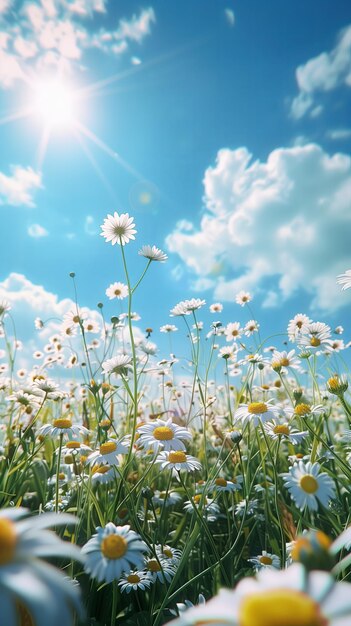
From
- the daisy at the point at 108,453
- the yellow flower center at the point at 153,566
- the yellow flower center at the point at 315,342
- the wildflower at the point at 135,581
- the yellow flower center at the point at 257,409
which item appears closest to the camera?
the wildflower at the point at 135,581

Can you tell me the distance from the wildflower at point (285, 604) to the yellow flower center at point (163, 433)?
1.29m

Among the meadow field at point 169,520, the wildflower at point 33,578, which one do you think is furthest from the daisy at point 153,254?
the wildflower at point 33,578

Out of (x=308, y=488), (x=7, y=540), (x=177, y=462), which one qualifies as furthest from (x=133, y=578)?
(x=7, y=540)

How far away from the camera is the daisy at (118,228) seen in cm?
255

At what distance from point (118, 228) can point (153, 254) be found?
11.0 inches

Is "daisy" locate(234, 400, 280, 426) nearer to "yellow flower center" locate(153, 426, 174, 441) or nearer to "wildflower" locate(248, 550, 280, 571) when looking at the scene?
"yellow flower center" locate(153, 426, 174, 441)

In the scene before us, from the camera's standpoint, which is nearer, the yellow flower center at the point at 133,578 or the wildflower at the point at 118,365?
the yellow flower center at the point at 133,578

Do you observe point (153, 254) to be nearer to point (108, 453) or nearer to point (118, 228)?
point (118, 228)

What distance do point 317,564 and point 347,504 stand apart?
207 cm

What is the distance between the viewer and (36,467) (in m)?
3.10

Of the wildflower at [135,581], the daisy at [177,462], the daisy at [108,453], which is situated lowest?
the wildflower at [135,581]

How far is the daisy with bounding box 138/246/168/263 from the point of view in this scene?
2.56 metres

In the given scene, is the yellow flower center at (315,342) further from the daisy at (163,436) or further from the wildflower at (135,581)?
the wildflower at (135,581)

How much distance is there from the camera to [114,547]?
110 centimetres
